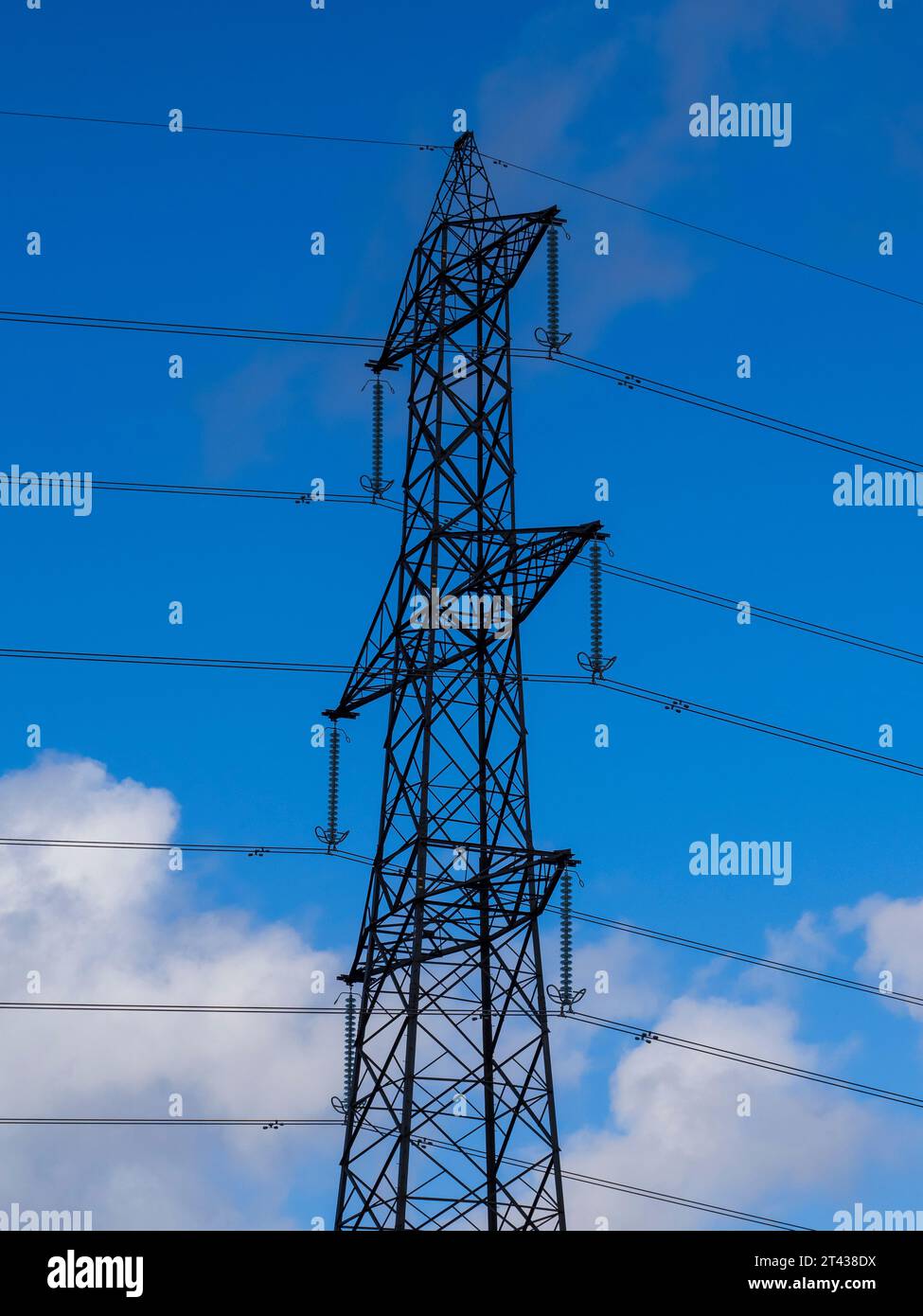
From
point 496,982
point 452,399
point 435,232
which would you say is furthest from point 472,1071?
point 435,232

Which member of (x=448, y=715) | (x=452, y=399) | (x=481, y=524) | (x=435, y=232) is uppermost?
(x=435, y=232)
